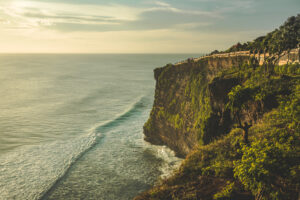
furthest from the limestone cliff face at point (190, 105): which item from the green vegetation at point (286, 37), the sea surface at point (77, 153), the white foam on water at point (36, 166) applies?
the white foam on water at point (36, 166)

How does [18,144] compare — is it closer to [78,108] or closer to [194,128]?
[78,108]

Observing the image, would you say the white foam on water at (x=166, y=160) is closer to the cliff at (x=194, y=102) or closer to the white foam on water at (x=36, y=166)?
the cliff at (x=194, y=102)

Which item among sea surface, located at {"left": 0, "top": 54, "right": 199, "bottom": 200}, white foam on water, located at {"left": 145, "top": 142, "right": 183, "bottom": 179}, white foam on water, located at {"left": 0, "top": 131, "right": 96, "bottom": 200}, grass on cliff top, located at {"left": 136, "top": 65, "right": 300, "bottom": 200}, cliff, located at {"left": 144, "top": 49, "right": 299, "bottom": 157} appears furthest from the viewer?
white foam on water, located at {"left": 145, "top": 142, "right": 183, "bottom": 179}

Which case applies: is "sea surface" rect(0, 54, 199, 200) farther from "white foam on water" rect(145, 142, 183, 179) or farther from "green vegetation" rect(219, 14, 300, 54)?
"green vegetation" rect(219, 14, 300, 54)

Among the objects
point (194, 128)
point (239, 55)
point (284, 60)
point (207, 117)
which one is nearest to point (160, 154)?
point (194, 128)

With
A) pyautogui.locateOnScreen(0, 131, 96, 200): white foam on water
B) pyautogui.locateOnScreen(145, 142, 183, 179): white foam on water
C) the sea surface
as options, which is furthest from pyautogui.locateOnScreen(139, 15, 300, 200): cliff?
pyautogui.locateOnScreen(0, 131, 96, 200): white foam on water

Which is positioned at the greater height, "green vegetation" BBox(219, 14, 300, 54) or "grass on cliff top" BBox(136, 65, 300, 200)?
"green vegetation" BBox(219, 14, 300, 54)
